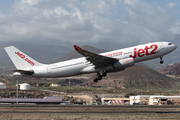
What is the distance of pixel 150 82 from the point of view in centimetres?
18838

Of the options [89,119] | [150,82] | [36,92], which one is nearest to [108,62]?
[89,119]

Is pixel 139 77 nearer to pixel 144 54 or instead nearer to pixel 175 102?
pixel 175 102

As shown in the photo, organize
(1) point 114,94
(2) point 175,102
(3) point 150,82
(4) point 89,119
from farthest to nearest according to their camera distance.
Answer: (3) point 150,82, (1) point 114,94, (2) point 175,102, (4) point 89,119

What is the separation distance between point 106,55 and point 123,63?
3.81m

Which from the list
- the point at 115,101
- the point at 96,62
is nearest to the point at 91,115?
the point at 96,62

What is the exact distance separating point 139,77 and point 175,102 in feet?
343

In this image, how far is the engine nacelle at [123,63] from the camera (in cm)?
5072

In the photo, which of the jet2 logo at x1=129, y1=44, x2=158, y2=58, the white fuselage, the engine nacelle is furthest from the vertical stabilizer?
the jet2 logo at x1=129, y1=44, x2=158, y2=58

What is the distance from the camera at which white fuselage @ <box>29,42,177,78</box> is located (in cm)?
5175

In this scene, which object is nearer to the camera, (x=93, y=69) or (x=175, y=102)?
(x=93, y=69)

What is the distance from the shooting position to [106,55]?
5250cm

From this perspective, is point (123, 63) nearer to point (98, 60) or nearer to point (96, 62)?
point (98, 60)

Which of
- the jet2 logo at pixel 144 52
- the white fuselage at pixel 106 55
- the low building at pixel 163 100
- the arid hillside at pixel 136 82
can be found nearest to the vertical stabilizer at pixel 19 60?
the white fuselage at pixel 106 55

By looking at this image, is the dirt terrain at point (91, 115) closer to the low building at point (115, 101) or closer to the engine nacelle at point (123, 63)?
the engine nacelle at point (123, 63)
